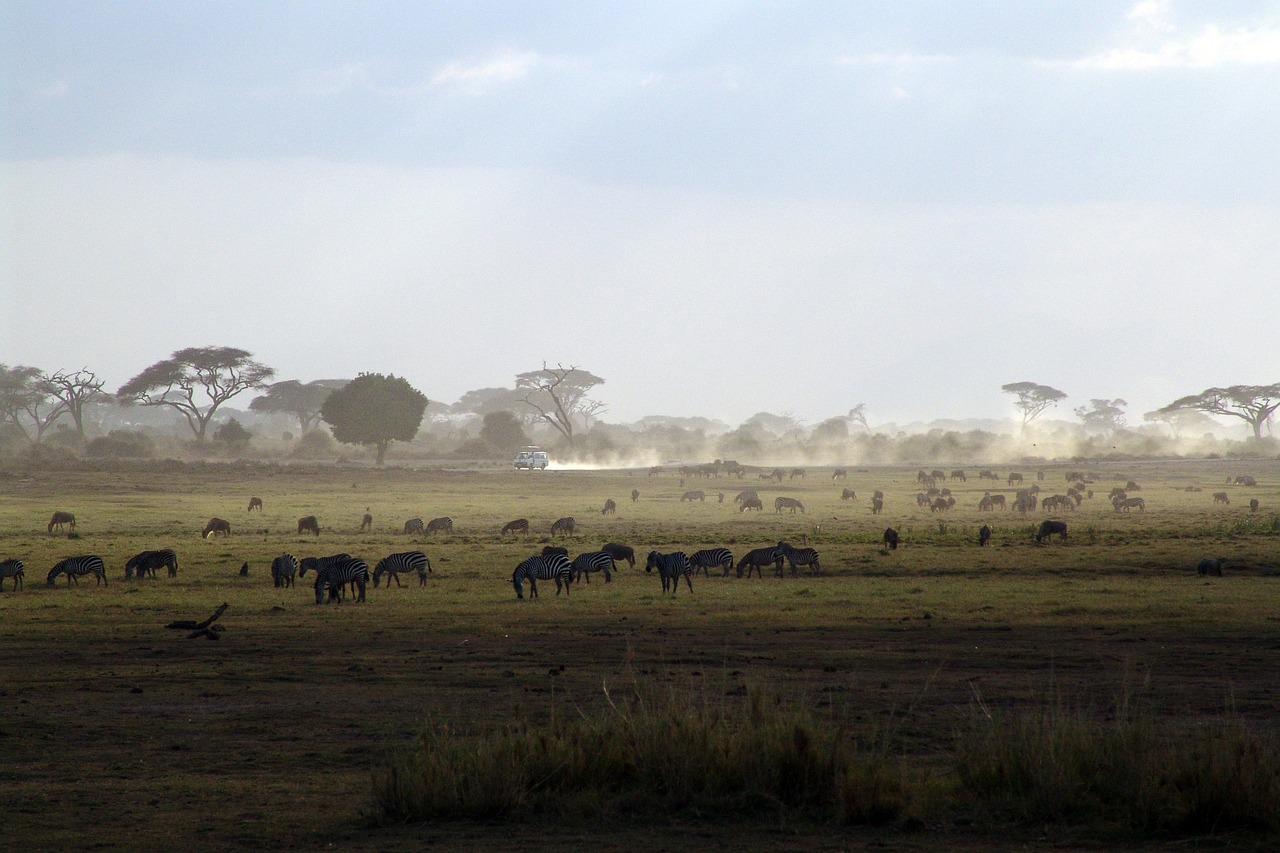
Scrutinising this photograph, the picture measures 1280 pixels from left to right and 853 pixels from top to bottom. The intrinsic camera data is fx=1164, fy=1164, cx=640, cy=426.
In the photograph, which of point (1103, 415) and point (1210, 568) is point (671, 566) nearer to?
point (1210, 568)

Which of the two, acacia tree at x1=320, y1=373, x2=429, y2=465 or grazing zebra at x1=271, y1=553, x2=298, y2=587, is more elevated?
acacia tree at x1=320, y1=373, x2=429, y2=465

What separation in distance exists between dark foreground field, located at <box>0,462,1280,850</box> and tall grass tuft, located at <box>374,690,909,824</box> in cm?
14

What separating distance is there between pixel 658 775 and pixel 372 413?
263ft

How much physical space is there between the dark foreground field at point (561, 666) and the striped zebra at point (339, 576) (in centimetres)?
54

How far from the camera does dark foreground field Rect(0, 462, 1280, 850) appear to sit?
791 cm

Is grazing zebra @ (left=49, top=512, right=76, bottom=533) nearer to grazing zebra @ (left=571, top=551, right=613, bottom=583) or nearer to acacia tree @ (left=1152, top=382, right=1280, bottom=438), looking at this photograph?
grazing zebra @ (left=571, top=551, right=613, bottom=583)

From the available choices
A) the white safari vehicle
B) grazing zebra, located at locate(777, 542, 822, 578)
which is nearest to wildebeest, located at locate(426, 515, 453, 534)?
grazing zebra, located at locate(777, 542, 822, 578)

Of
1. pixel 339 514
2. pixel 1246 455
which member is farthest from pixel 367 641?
pixel 1246 455

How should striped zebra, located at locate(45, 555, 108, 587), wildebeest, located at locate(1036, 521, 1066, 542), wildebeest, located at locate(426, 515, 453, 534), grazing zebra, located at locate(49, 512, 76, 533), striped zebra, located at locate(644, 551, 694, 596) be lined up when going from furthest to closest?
wildebeest, located at locate(426, 515, 453, 534) < grazing zebra, located at locate(49, 512, 76, 533) < wildebeest, located at locate(1036, 521, 1066, 542) < striped zebra, located at locate(45, 555, 108, 587) < striped zebra, located at locate(644, 551, 694, 596)

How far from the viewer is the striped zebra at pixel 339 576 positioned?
2161 cm

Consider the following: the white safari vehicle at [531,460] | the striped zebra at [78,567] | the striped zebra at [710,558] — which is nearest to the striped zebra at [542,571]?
the striped zebra at [710,558]

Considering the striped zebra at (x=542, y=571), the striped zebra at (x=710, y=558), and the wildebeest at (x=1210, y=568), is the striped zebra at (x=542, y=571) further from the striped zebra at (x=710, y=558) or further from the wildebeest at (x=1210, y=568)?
the wildebeest at (x=1210, y=568)

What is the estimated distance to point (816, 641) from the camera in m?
16.3

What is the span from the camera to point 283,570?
23938 mm
